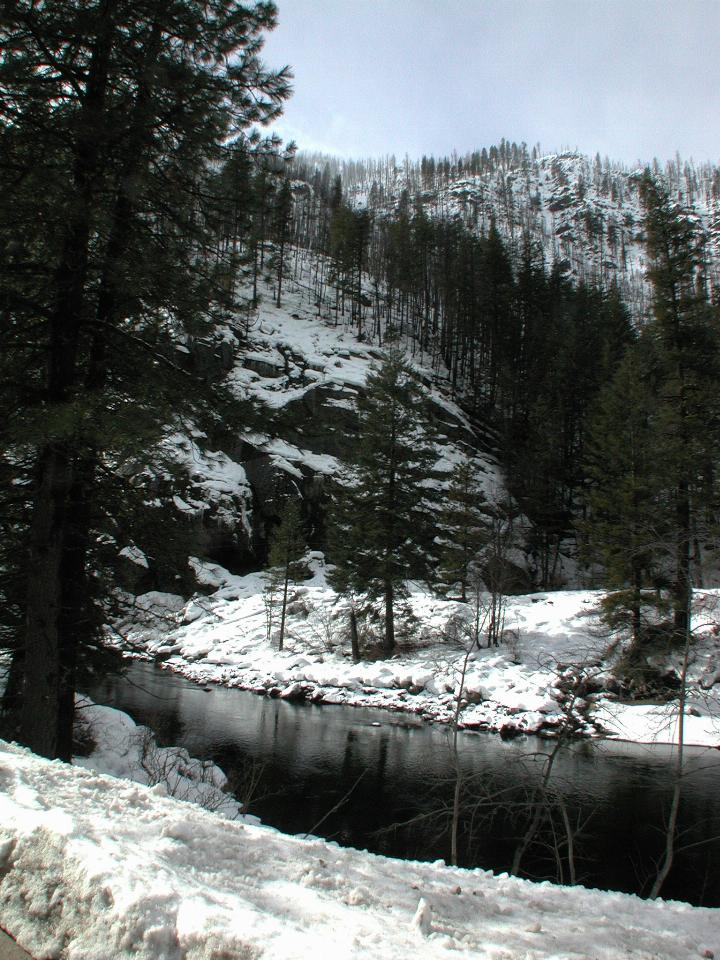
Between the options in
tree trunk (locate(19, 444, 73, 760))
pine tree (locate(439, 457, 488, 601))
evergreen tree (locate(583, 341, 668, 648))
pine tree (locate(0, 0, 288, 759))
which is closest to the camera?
pine tree (locate(0, 0, 288, 759))

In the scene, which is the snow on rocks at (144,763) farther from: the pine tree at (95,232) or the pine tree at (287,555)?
the pine tree at (287,555)

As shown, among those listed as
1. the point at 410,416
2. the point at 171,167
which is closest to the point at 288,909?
the point at 171,167

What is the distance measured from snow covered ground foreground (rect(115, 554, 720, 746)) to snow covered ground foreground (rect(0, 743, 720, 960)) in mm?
11006

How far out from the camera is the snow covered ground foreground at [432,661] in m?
17.8

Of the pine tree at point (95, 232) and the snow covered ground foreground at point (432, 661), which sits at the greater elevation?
the pine tree at point (95, 232)

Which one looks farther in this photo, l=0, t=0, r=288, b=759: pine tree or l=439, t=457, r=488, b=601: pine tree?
l=439, t=457, r=488, b=601: pine tree

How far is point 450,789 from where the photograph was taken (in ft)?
41.1

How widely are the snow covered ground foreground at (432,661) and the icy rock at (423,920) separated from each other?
11.8m

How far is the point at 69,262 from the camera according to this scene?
596 centimetres

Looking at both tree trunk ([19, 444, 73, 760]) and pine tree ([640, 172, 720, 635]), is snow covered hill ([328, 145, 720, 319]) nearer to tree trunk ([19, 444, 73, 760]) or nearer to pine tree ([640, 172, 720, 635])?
pine tree ([640, 172, 720, 635])

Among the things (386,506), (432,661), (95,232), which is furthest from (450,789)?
(386,506)

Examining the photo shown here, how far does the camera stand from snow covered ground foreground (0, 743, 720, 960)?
2.03m

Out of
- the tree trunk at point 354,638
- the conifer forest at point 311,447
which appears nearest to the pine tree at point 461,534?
the conifer forest at point 311,447

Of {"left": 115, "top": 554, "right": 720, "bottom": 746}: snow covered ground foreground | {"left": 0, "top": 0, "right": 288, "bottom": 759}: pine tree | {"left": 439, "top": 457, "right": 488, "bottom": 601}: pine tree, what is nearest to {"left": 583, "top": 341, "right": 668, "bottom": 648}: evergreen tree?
{"left": 115, "top": 554, "right": 720, "bottom": 746}: snow covered ground foreground
